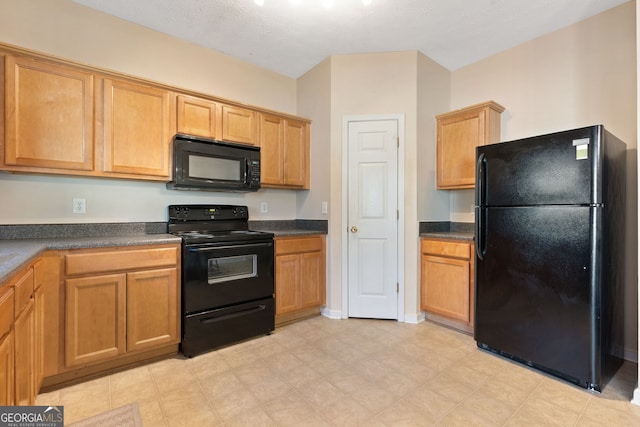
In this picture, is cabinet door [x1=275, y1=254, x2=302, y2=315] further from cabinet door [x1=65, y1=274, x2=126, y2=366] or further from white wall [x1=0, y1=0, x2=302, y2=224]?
cabinet door [x1=65, y1=274, x2=126, y2=366]

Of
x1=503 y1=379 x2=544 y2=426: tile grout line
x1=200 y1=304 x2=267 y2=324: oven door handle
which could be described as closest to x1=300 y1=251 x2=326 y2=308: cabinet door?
x1=200 y1=304 x2=267 y2=324: oven door handle

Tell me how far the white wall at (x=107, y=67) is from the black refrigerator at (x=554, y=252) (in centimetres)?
238

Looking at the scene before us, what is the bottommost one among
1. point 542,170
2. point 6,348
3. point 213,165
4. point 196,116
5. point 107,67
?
point 6,348

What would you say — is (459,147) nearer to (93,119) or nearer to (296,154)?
(296,154)

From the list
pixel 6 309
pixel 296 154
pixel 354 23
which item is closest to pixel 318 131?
pixel 296 154

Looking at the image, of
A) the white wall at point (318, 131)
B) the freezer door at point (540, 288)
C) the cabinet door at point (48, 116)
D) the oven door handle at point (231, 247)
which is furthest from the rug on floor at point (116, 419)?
the freezer door at point (540, 288)

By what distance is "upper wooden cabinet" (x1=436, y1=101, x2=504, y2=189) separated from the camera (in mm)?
2869

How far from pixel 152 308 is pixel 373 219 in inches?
83.9

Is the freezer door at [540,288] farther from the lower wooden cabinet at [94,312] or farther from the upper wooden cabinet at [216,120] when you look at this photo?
the lower wooden cabinet at [94,312]

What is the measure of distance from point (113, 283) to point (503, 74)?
3.92 m

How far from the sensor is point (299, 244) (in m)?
3.09

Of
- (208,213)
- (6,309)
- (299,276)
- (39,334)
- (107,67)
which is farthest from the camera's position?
(299,276)

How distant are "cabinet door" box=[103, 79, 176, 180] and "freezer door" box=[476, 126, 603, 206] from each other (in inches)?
103

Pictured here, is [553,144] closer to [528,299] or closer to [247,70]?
[528,299]
